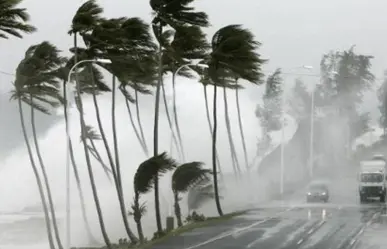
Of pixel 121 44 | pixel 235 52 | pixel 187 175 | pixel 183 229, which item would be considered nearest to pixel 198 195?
pixel 187 175

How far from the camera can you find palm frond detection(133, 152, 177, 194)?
2848 cm

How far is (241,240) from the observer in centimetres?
2858

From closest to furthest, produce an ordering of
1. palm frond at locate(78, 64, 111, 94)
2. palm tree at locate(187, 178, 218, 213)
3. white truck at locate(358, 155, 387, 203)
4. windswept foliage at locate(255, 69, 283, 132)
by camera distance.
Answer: palm frond at locate(78, 64, 111, 94) → palm tree at locate(187, 178, 218, 213) → white truck at locate(358, 155, 387, 203) → windswept foliage at locate(255, 69, 283, 132)

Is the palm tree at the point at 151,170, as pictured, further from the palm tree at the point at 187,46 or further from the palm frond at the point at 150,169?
the palm tree at the point at 187,46

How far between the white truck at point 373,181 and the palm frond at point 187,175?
2242cm

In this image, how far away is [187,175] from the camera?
1318 inches

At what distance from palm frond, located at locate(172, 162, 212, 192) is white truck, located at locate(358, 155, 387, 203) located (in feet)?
73.6

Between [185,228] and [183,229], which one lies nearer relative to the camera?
[183,229]

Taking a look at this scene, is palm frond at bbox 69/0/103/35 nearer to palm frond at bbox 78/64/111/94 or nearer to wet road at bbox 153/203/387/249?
palm frond at bbox 78/64/111/94

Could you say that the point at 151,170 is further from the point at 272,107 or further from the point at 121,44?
the point at 272,107

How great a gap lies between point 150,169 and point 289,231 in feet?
23.7

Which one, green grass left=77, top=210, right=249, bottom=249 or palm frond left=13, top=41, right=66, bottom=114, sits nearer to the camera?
green grass left=77, top=210, right=249, bottom=249

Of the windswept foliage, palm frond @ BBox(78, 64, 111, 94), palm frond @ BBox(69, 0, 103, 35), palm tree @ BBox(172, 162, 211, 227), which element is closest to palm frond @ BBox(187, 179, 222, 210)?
palm tree @ BBox(172, 162, 211, 227)

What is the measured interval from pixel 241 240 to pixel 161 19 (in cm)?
1217
